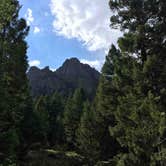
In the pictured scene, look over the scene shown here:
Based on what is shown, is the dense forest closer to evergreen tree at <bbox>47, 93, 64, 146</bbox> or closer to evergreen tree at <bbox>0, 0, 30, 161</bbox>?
evergreen tree at <bbox>0, 0, 30, 161</bbox>

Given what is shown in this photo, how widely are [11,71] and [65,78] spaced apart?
5971 inches

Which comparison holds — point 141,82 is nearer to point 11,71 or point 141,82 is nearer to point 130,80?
point 130,80

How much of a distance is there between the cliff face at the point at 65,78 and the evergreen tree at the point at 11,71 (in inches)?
5018

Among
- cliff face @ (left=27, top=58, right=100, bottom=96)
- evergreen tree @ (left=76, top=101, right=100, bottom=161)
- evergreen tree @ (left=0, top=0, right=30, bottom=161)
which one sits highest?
cliff face @ (left=27, top=58, right=100, bottom=96)

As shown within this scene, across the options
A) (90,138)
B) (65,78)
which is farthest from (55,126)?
(65,78)

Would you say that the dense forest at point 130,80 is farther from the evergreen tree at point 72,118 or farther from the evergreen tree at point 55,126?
the evergreen tree at point 55,126

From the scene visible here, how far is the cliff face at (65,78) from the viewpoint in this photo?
161 m

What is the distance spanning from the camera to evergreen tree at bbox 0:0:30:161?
1744cm

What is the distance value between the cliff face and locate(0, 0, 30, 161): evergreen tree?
418 ft

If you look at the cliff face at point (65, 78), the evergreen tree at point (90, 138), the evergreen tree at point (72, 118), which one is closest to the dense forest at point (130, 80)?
the evergreen tree at point (90, 138)

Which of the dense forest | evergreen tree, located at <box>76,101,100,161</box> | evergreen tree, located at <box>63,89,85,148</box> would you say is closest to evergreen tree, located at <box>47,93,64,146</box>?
evergreen tree, located at <box>63,89,85,148</box>

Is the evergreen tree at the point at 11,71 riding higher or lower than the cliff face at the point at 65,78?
lower

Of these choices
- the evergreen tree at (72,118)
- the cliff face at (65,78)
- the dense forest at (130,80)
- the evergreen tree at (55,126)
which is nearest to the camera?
the dense forest at (130,80)

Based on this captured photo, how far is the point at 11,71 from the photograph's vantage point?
21.0 metres
